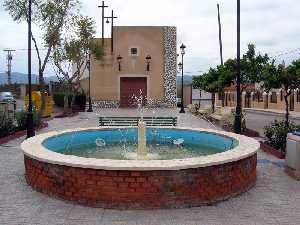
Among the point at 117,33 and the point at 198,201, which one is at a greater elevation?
the point at 117,33

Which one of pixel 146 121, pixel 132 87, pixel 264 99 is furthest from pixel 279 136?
pixel 264 99

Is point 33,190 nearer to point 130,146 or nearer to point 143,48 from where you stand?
point 130,146

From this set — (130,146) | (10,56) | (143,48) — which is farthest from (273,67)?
(10,56)

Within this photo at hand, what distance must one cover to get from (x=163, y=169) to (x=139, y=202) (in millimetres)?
647

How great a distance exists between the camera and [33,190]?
816cm

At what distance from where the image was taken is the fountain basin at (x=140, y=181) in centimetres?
698

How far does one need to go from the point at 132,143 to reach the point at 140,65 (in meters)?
24.5

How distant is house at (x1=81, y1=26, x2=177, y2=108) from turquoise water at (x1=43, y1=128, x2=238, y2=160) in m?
23.5

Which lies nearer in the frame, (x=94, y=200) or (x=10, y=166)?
(x=94, y=200)

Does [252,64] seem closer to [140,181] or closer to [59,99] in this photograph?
[140,181]

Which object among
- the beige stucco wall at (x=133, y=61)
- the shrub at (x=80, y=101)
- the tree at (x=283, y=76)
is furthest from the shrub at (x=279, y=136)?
the beige stucco wall at (x=133, y=61)

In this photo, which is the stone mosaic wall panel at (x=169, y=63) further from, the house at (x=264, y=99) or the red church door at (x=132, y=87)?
the house at (x=264, y=99)

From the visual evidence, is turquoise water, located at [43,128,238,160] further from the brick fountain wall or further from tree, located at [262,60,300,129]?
tree, located at [262,60,300,129]

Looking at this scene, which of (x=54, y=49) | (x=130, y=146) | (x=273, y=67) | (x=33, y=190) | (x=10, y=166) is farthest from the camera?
(x=54, y=49)
